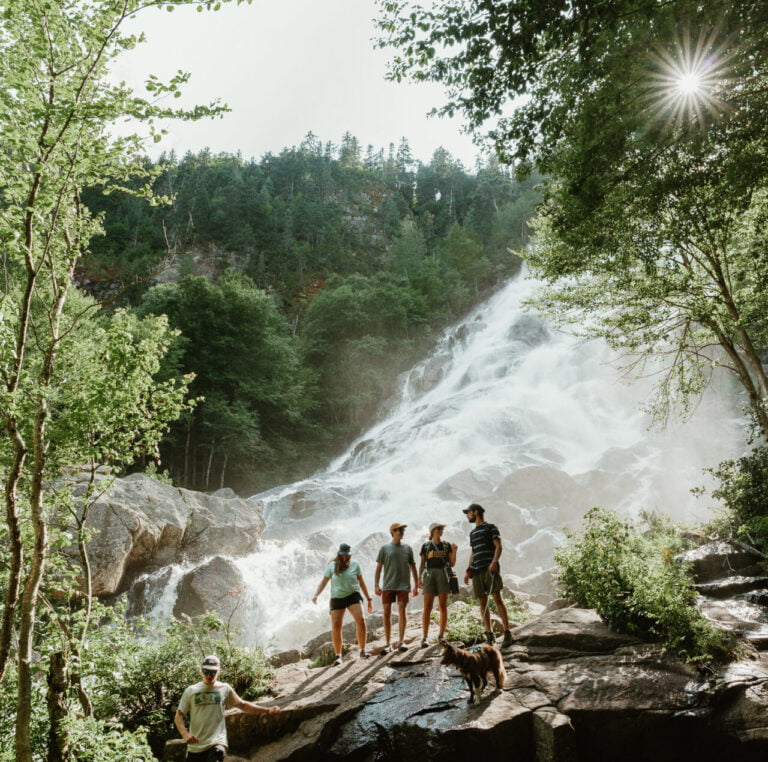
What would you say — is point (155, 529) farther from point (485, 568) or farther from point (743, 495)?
point (743, 495)

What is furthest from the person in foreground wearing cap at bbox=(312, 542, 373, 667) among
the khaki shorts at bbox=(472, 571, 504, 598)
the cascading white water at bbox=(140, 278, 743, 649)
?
the cascading white water at bbox=(140, 278, 743, 649)

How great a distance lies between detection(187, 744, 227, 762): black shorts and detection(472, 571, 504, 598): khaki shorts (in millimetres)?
3086

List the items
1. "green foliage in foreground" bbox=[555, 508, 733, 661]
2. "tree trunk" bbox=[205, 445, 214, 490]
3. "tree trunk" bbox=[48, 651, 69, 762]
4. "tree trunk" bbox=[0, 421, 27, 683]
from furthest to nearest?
1. "tree trunk" bbox=[205, 445, 214, 490]
2. "green foliage in foreground" bbox=[555, 508, 733, 661]
3. "tree trunk" bbox=[48, 651, 69, 762]
4. "tree trunk" bbox=[0, 421, 27, 683]

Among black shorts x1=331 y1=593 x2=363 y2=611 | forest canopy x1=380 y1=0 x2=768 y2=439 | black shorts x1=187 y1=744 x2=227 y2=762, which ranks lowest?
black shorts x1=187 y1=744 x2=227 y2=762

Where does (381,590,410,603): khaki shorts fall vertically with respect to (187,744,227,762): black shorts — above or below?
above

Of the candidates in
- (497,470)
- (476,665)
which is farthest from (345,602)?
(497,470)

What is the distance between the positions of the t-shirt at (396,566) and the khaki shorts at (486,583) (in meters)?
0.85

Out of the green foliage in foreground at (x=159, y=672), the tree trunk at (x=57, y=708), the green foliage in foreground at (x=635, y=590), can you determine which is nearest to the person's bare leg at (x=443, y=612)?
the green foliage in foreground at (x=635, y=590)

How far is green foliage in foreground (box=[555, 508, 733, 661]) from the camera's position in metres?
4.64

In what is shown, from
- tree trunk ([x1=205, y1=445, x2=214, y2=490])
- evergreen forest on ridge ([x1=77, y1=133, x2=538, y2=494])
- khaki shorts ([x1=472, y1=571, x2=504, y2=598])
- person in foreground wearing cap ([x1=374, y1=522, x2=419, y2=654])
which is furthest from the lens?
evergreen forest on ridge ([x1=77, y1=133, x2=538, y2=494])

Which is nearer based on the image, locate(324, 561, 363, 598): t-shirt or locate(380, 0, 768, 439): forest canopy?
locate(380, 0, 768, 439): forest canopy

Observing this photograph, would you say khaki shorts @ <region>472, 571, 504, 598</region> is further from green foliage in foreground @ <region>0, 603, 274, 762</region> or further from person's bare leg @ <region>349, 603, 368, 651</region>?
green foliage in foreground @ <region>0, 603, 274, 762</region>

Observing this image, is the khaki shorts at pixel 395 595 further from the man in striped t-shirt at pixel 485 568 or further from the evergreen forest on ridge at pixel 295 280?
the evergreen forest on ridge at pixel 295 280

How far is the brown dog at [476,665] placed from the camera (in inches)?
171
